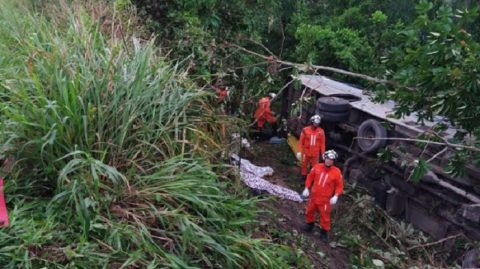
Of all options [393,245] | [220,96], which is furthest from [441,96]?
[393,245]

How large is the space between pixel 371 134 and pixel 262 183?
2506 mm

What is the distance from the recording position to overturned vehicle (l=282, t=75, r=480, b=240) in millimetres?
7746

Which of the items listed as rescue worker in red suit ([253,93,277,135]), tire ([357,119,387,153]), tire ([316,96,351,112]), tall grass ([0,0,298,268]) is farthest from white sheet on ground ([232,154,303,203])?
tall grass ([0,0,298,268])

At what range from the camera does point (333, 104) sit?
437 inches

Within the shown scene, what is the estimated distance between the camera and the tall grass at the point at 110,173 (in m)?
4.09

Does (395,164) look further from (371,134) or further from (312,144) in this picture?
(312,144)

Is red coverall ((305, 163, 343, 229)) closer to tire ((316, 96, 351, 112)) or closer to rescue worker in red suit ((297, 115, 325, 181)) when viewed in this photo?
rescue worker in red suit ((297, 115, 325, 181))

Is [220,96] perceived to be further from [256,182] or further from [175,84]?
[256,182]

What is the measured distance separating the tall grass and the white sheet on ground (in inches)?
102

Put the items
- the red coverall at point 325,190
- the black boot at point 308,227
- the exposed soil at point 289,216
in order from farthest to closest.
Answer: the black boot at point 308,227, the red coverall at point 325,190, the exposed soil at point 289,216

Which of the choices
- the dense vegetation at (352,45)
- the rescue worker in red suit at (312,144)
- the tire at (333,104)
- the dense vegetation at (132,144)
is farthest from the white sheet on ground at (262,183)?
the dense vegetation at (132,144)

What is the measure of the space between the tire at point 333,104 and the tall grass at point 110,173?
5.86 m

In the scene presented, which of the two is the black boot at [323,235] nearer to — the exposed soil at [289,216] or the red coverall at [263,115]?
the exposed soil at [289,216]

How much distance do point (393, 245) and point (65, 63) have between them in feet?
17.1
